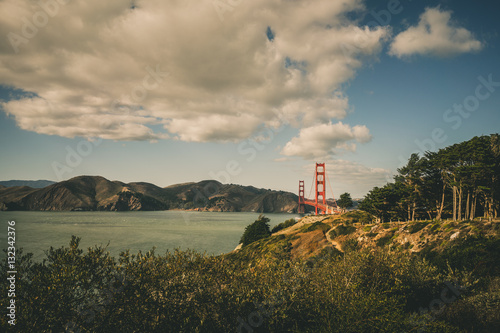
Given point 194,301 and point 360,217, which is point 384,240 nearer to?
point 360,217

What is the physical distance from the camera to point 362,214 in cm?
6669

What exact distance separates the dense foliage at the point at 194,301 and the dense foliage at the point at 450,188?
28.4 metres

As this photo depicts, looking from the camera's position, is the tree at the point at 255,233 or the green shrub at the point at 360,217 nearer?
the green shrub at the point at 360,217

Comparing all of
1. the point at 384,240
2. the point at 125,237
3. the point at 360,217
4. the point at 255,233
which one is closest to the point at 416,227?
the point at 384,240

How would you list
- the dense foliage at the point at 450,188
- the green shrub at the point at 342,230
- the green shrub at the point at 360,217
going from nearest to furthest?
the dense foliage at the point at 450,188 → the green shrub at the point at 342,230 → the green shrub at the point at 360,217

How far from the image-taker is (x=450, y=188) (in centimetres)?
4569

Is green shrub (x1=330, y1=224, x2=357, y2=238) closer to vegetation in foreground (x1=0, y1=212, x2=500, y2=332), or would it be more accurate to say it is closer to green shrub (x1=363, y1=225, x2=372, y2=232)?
green shrub (x1=363, y1=225, x2=372, y2=232)

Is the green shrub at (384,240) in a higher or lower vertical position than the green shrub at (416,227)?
lower

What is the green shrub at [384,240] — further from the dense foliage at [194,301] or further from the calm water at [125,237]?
the calm water at [125,237]

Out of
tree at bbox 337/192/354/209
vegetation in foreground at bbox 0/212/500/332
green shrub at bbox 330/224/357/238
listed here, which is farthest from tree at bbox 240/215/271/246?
vegetation in foreground at bbox 0/212/500/332

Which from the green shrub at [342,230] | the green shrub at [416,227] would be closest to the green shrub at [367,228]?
the green shrub at [342,230]

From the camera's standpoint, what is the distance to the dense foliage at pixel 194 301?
33.5ft

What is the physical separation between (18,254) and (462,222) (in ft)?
146

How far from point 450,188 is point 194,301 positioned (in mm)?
51654
